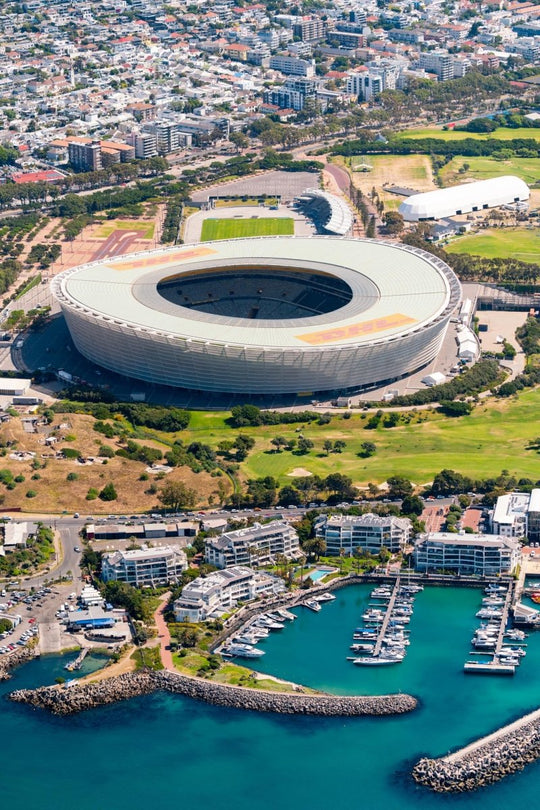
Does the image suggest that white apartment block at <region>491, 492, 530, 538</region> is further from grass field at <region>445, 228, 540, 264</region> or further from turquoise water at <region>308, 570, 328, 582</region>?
grass field at <region>445, 228, 540, 264</region>

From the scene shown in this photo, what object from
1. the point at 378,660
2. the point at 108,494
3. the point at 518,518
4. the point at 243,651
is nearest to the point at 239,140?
the point at 108,494

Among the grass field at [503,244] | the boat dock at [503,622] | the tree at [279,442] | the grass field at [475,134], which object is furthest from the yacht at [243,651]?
the grass field at [475,134]

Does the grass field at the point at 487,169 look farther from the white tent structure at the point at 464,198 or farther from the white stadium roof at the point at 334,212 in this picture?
the white stadium roof at the point at 334,212

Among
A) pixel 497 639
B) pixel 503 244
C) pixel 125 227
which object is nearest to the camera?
pixel 497 639

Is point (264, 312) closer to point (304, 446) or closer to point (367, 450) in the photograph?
point (304, 446)

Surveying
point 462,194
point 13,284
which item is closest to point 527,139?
point 462,194

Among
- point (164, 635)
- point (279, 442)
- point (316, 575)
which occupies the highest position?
point (279, 442)

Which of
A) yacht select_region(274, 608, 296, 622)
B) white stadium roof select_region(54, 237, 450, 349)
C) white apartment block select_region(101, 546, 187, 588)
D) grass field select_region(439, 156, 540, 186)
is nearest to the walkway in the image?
white apartment block select_region(101, 546, 187, 588)
